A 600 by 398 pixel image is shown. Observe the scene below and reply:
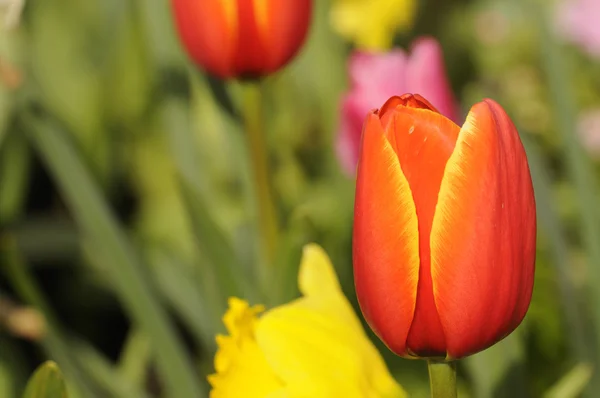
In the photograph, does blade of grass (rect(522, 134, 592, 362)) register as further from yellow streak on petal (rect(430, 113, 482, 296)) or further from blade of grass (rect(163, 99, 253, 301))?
yellow streak on petal (rect(430, 113, 482, 296))

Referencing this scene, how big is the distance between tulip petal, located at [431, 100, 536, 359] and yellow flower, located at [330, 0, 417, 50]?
48 centimetres

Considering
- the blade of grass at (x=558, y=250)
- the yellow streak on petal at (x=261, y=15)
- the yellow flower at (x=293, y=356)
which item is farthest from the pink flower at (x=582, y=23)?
the yellow flower at (x=293, y=356)

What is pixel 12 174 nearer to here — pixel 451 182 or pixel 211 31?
pixel 211 31

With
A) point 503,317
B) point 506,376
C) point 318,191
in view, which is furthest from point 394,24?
point 503,317

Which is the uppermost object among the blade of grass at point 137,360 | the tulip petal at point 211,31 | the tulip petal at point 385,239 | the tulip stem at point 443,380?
the tulip petal at point 211,31

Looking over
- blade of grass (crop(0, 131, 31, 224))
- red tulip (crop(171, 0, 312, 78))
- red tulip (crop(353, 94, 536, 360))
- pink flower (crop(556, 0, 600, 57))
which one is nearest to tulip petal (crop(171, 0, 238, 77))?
red tulip (crop(171, 0, 312, 78))

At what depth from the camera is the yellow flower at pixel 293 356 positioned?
39cm

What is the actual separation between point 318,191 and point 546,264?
0.25m

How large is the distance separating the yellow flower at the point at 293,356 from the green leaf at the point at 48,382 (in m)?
0.07

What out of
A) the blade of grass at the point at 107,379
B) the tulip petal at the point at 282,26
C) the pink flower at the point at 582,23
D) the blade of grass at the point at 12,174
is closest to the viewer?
the tulip petal at the point at 282,26

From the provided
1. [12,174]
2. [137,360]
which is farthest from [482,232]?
[12,174]

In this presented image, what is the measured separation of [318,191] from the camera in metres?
0.93

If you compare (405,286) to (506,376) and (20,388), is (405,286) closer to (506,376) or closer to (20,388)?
(506,376)

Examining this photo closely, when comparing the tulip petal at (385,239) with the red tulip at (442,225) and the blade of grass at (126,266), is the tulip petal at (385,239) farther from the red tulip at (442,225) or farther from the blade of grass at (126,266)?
the blade of grass at (126,266)
